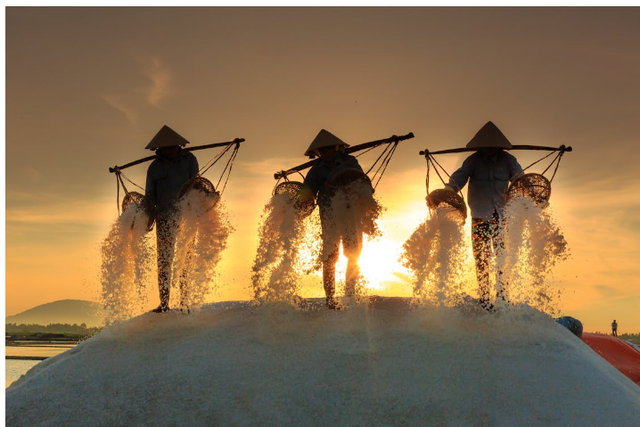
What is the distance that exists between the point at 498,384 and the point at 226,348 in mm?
2739

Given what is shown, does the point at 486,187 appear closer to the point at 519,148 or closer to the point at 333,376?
the point at 519,148

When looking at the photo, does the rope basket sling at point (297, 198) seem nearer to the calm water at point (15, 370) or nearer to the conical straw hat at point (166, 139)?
the conical straw hat at point (166, 139)

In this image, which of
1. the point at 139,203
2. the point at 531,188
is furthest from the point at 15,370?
the point at 531,188

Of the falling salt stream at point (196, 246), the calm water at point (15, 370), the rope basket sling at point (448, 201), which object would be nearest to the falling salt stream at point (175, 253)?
the falling salt stream at point (196, 246)

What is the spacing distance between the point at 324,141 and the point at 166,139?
2.13 metres

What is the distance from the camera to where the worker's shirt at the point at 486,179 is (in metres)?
7.55

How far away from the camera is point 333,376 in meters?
5.58

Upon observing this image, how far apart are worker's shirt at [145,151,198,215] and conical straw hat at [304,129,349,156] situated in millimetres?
1644

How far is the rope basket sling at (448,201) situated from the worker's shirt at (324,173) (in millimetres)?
1094

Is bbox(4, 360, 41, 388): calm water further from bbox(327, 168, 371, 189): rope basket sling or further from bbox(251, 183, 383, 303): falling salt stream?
bbox(327, 168, 371, 189): rope basket sling

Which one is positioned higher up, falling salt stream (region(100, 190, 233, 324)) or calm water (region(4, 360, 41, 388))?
falling salt stream (region(100, 190, 233, 324))

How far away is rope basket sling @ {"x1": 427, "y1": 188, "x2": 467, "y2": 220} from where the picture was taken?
24.9ft

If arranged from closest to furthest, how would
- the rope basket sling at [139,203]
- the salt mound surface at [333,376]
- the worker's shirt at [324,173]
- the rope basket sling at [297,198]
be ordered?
the salt mound surface at [333,376] → the worker's shirt at [324,173] → the rope basket sling at [297,198] → the rope basket sling at [139,203]

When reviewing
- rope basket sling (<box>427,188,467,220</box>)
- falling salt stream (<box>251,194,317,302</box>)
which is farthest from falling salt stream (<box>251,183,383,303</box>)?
rope basket sling (<box>427,188,467,220</box>)
